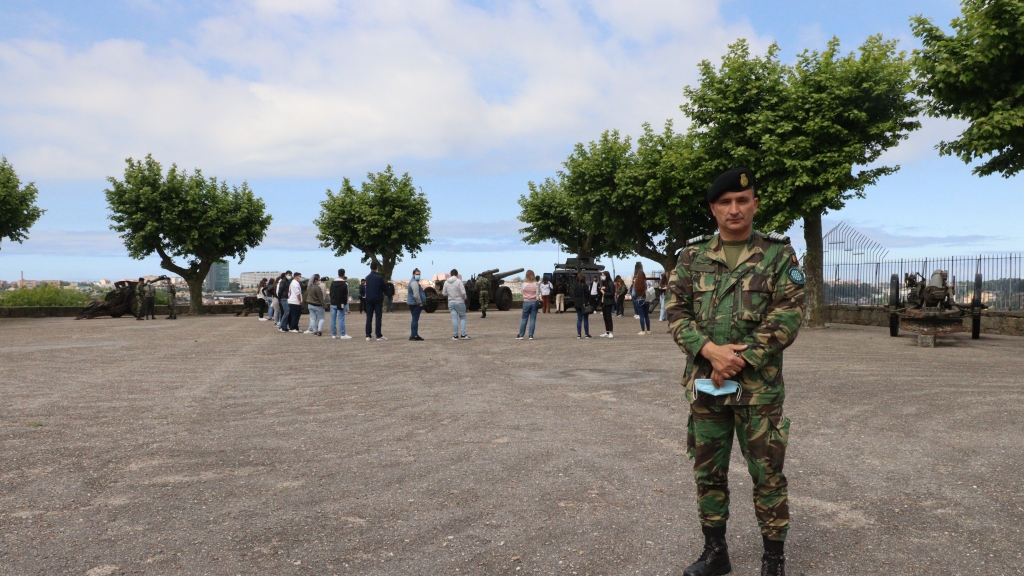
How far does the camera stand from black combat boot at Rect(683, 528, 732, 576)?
11.3ft

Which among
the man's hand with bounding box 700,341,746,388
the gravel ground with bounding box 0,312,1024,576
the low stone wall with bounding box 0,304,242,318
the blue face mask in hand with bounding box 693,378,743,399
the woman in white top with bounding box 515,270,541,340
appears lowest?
the gravel ground with bounding box 0,312,1024,576

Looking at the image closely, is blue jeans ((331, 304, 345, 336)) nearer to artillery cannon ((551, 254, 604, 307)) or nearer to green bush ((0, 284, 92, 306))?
artillery cannon ((551, 254, 604, 307))

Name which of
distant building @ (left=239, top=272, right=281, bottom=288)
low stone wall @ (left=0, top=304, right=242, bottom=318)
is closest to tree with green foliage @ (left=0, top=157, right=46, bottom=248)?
low stone wall @ (left=0, top=304, right=242, bottom=318)

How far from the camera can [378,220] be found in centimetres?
4775

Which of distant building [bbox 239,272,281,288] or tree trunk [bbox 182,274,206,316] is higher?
distant building [bbox 239,272,281,288]

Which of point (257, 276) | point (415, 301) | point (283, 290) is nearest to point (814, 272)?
point (415, 301)

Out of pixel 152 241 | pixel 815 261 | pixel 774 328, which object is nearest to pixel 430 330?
pixel 815 261

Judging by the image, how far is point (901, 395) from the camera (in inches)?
347

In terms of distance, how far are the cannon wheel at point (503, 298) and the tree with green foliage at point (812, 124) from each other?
18110 millimetres

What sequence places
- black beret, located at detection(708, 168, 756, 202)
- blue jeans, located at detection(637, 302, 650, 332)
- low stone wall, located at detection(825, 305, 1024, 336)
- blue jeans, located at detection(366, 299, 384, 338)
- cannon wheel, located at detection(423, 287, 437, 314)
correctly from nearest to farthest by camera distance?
black beret, located at detection(708, 168, 756, 202) → blue jeans, located at detection(366, 299, 384, 338) → low stone wall, located at detection(825, 305, 1024, 336) → blue jeans, located at detection(637, 302, 650, 332) → cannon wheel, located at detection(423, 287, 437, 314)

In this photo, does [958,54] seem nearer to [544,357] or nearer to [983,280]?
[983,280]

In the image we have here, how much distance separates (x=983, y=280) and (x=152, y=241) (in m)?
36.0

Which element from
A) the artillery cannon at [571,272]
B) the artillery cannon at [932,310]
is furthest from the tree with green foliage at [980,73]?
the artillery cannon at [571,272]

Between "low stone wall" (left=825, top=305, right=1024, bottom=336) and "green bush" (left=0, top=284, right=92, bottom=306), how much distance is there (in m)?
40.0
